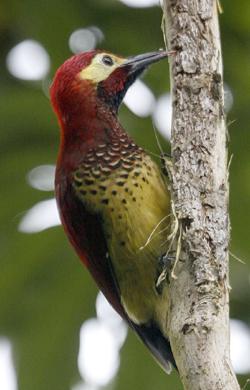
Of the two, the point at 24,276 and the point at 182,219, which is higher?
the point at 182,219

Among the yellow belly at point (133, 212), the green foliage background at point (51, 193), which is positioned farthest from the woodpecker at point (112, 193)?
the green foliage background at point (51, 193)

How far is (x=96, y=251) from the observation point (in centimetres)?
305

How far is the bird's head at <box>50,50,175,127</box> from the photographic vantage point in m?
3.11

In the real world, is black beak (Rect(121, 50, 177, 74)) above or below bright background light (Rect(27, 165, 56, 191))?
above

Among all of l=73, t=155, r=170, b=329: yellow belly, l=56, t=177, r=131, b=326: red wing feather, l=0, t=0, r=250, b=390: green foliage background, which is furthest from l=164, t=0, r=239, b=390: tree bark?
l=0, t=0, r=250, b=390: green foliage background

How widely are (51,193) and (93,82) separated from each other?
1034mm

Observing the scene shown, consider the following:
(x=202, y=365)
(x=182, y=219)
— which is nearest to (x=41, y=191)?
(x=182, y=219)

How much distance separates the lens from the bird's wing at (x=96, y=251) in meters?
2.93

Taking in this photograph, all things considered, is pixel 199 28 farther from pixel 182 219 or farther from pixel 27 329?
pixel 27 329

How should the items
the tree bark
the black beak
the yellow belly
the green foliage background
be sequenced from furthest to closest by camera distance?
the green foliage background → the black beak → the yellow belly → the tree bark

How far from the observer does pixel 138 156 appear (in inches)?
115

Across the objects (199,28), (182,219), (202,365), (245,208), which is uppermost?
(199,28)

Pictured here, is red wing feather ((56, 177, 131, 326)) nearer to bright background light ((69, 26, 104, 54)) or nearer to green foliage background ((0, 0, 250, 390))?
green foliage background ((0, 0, 250, 390))

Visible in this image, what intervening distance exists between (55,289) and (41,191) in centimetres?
74
